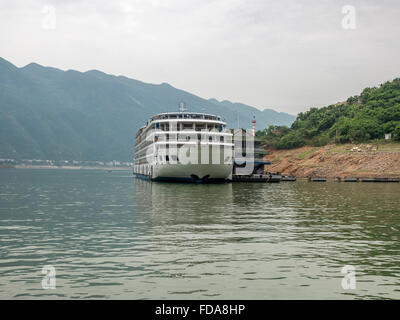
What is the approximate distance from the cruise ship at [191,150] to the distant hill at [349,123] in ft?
207

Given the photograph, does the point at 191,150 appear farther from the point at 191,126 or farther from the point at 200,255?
the point at 200,255

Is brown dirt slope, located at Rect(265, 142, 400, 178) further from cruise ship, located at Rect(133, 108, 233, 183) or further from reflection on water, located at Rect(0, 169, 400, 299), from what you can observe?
reflection on water, located at Rect(0, 169, 400, 299)

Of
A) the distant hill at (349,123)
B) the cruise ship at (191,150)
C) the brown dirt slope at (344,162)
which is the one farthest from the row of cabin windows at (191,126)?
the distant hill at (349,123)

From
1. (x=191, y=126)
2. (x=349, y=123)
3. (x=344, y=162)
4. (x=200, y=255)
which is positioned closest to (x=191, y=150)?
(x=191, y=126)

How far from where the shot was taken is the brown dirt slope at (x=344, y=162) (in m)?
100

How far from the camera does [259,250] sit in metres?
17.2

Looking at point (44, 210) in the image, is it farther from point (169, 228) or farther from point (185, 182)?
point (185, 182)

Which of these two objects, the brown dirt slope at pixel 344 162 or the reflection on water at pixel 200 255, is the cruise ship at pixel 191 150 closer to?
the reflection on water at pixel 200 255

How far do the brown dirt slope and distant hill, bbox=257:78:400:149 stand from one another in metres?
5.45

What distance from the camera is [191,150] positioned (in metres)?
65.8

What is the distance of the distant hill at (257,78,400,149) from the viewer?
392ft

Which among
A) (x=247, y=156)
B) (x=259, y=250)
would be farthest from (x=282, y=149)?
(x=259, y=250)

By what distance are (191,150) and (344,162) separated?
2398 inches

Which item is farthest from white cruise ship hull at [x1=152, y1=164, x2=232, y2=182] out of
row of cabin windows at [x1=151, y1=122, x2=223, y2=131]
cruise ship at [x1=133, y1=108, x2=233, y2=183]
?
row of cabin windows at [x1=151, y1=122, x2=223, y2=131]
